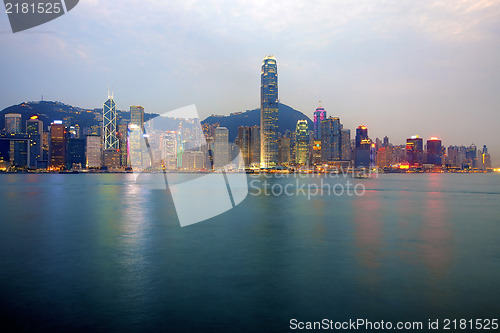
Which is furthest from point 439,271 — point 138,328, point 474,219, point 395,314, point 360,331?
point 474,219

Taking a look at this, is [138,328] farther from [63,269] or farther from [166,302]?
[63,269]

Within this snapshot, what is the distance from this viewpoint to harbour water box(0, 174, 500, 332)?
46.5 feet

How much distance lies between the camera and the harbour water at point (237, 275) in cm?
1416

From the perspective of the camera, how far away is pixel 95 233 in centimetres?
3338

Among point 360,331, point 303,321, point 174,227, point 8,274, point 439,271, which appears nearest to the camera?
point 360,331

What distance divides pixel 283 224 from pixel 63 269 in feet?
76.6

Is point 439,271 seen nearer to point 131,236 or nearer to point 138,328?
point 138,328

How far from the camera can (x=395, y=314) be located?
14.3m

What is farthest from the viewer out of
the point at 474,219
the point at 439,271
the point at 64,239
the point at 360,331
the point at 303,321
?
the point at 474,219

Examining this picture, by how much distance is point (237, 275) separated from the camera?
65.0ft

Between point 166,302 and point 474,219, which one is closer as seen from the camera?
point 166,302

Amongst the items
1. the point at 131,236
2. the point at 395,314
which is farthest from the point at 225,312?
the point at 131,236

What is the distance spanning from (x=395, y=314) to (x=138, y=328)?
9.13m

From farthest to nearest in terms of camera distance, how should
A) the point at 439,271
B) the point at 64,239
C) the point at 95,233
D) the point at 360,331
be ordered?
the point at 95,233 < the point at 64,239 < the point at 439,271 < the point at 360,331
